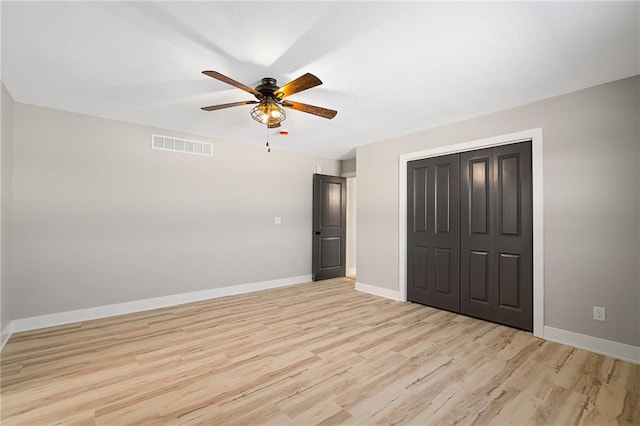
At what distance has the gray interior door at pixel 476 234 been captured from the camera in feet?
10.9

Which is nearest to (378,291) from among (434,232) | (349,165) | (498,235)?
(434,232)

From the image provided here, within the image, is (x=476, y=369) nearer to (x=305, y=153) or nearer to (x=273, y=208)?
(x=273, y=208)

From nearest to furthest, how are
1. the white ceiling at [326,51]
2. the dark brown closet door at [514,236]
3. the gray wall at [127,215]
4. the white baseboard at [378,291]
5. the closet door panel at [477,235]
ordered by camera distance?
the white ceiling at [326,51], the dark brown closet door at [514,236], the gray wall at [127,215], the closet door panel at [477,235], the white baseboard at [378,291]

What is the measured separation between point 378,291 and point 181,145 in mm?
3926

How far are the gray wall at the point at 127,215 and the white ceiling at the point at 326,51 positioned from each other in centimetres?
54

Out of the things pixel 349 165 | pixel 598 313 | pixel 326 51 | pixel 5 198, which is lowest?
pixel 598 313

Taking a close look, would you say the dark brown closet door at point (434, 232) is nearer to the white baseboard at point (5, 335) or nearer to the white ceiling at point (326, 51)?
the white ceiling at point (326, 51)

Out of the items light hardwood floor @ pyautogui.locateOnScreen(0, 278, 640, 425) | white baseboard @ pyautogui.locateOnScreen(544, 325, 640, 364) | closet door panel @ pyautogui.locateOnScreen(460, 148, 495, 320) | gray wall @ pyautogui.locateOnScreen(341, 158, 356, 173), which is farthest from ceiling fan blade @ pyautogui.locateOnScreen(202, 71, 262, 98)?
gray wall @ pyautogui.locateOnScreen(341, 158, 356, 173)

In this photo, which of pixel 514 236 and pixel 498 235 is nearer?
pixel 514 236

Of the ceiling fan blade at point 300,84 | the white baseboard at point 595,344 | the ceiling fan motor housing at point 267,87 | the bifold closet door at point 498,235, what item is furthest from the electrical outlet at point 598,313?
the ceiling fan motor housing at point 267,87

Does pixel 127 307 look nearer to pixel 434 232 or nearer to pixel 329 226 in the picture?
pixel 329 226

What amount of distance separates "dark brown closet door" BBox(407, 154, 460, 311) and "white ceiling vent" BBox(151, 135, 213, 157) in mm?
3235

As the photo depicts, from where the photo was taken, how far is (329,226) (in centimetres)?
617

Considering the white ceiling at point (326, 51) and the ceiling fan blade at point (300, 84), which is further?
the ceiling fan blade at point (300, 84)
